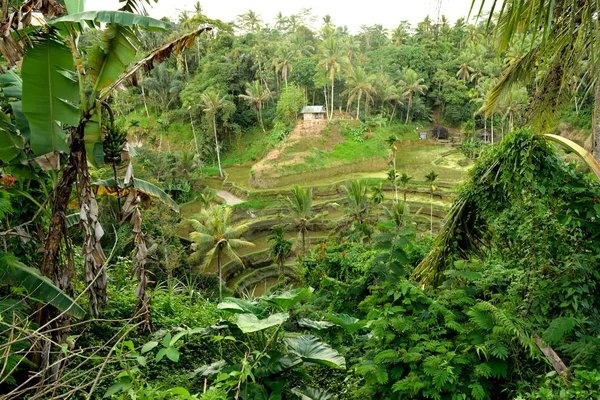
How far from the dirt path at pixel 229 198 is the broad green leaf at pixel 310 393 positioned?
2020 cm

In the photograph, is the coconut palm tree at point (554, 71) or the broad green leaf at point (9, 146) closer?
the broad green leaf at point (9, 146)

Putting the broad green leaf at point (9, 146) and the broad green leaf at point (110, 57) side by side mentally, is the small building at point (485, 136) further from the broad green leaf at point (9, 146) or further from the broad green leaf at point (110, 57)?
the broad green leaf at point (9, 146)

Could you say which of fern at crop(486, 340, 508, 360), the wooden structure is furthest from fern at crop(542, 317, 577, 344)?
the wooden structure

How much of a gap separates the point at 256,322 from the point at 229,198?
2202 cm

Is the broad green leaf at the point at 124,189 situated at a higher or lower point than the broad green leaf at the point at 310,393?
higher

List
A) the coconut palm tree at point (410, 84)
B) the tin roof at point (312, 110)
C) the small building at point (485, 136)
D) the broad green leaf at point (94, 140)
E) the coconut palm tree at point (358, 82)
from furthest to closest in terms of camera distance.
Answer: the coconut palm tree at point (410, 84), the small building at point (485, 136), the tin roof at point (312, 110), the coconut palm tree at point (358, 82), the broad green leaf at point (94, 140)

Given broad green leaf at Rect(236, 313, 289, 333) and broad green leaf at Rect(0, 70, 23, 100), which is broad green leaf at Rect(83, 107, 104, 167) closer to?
broad green leaf at Rect(0, 70, 23, 100)

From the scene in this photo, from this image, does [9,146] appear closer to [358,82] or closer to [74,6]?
[74,6]

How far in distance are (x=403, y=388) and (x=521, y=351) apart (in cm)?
80

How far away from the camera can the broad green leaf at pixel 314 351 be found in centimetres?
291

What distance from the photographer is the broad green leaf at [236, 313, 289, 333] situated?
2.59 m

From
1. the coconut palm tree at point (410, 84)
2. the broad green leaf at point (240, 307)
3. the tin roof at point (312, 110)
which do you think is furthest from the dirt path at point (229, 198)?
the broad green leaf at point (240, 307)

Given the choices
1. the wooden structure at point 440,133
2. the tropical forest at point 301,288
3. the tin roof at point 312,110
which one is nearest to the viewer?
the tropical forest at point 301,288

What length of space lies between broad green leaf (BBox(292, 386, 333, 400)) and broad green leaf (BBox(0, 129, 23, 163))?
2752 mm
